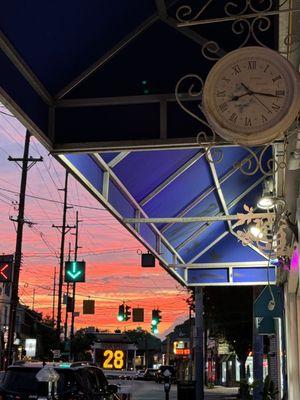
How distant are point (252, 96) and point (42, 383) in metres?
7.88

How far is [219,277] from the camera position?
15367 millimetres

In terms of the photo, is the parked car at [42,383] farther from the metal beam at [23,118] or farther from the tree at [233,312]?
the tree at [233,312]

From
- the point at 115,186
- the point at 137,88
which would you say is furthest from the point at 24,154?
the point at 137,88

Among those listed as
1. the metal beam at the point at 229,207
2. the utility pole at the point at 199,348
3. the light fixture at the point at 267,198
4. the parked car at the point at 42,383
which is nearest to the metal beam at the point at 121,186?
the metal beam at the point at 229,207

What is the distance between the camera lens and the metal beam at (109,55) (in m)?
5.85

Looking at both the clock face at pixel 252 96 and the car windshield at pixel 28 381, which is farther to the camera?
Answer: the car windshield at pixel 28 381

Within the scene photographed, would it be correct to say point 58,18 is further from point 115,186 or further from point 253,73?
point 115,186

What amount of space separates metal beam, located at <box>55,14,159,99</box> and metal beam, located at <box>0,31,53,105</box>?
21 centimetres

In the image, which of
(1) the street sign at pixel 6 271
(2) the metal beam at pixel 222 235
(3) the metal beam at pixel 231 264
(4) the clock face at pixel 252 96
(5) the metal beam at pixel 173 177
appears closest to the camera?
(4) the clock face at pixel 252 96

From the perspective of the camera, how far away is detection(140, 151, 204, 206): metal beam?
813 centimetres

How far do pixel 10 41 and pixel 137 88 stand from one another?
154cm

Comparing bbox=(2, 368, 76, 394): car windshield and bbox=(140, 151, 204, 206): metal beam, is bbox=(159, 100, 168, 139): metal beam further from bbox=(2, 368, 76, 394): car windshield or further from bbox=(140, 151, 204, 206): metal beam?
bbox=(2, 368, 76, 394): car windshield

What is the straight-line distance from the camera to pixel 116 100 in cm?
600

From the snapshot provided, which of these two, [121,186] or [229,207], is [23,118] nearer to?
[121,186]
